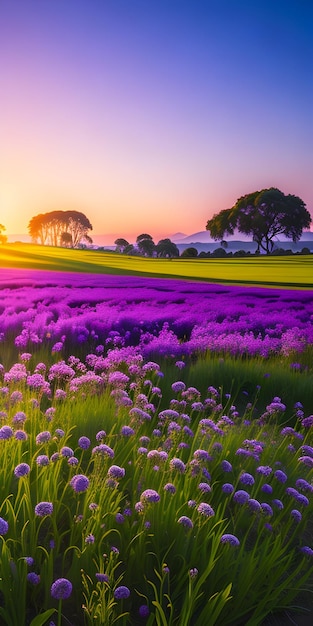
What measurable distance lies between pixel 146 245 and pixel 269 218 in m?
24.2

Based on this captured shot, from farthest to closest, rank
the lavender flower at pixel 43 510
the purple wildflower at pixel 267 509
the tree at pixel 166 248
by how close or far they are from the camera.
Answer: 1. the tree at pixel 166 248
2. the purple wildflower at pixel 267 509
3. the lavender flower at pixel 43 510

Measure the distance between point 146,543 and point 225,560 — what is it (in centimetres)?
43

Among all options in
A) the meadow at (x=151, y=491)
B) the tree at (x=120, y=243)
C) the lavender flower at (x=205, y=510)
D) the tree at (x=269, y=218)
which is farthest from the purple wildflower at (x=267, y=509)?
the tree at (x=120, y=243)

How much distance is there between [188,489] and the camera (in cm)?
294

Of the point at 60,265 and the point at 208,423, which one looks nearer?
the point at 208,423

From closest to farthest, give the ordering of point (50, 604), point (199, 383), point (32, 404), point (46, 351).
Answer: point (50, 604) → point (32, 404) → point (199, 383) → point (46, 351)

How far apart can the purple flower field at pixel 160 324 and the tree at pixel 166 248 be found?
38.6m

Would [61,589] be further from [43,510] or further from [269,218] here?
[269,218]

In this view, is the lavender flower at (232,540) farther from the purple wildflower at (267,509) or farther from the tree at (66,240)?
the tree at (66,240)

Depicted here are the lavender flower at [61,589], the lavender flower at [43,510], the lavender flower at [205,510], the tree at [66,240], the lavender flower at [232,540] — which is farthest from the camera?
the tree at [66,240]

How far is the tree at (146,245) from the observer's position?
58.6 m

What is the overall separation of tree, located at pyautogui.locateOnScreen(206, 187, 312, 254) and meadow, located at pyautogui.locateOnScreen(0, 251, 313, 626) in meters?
30.3

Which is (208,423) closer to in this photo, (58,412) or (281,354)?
(58,412)

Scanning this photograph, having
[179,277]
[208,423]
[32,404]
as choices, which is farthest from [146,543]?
[179,277]
